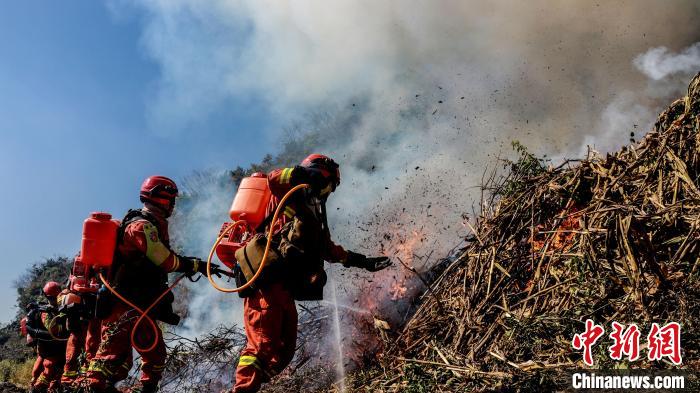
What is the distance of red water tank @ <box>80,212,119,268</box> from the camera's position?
4.93 m

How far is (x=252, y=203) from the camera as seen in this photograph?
4578 mm

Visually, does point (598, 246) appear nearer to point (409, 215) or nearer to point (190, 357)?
point (409, 215)

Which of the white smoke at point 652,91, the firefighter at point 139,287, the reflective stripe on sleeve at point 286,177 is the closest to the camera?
the reflective stripe on sleeve at point 286,177

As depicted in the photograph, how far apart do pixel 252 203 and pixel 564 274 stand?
2.57 metres

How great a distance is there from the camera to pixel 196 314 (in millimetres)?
10125

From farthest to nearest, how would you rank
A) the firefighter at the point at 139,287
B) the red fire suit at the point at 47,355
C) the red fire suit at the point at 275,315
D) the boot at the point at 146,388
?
the red fire suit at the point at 47,355 < the boot at the point at 146,388 < the firefighter at the point at 139,287 < the red fire suit at the point at 275,315

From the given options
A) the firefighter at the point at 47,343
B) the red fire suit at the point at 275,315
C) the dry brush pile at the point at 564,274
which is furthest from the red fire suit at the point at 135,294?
the firefighter at the point at 47,343

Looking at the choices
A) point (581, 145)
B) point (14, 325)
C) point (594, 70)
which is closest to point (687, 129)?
point (581, 145)

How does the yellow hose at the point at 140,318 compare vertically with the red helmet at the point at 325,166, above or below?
below

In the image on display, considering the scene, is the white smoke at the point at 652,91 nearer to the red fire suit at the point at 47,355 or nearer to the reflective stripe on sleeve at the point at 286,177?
the reflective stripe on sleeve at the point at 286,177

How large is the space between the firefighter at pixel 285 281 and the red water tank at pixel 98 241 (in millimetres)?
1514

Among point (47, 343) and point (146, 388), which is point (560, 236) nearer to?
point (146, 388)

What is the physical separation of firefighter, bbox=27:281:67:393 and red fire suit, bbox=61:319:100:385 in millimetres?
921

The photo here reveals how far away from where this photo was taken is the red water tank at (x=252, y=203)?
15.0 feet
